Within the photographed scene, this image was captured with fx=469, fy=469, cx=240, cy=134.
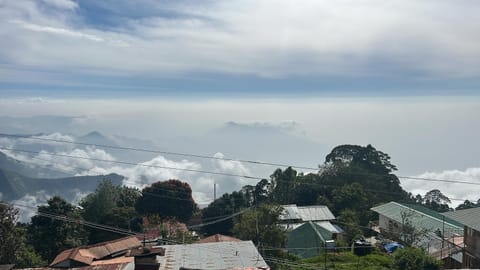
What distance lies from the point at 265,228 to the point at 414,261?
9.14 m

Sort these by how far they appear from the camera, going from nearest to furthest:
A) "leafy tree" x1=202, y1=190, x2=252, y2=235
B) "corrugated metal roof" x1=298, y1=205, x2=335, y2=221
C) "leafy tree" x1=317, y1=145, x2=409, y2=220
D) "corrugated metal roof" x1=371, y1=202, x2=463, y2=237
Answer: "corrugated metal roof" x1=371, y1=202, x2=463, y2=237 < "corrugated metal roof" x1=298, y1=205, x2=335, y2=221 < "leafy tree" x1=202, y1=190, x2=252, y2=235 < "leafy tree" x1=317, y1=145, x2=409, y2=220

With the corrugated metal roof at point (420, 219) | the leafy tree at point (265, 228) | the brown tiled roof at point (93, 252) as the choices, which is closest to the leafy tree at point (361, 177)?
the corrugated metal roof at point (420, 219)

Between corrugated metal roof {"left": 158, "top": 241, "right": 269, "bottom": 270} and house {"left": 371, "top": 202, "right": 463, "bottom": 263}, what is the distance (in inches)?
580

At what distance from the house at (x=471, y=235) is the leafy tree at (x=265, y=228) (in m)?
9.66

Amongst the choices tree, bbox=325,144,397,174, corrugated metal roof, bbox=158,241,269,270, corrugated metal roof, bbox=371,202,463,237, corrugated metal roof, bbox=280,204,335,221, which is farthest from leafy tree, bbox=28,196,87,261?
tree, bbox=325,144,397,174

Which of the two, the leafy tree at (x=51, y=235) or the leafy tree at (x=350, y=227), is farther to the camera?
the leafy tree at (x=350, y=227)

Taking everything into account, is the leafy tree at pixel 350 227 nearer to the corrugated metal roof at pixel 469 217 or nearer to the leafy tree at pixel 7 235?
the corrugated metal roof at pixel 469 217

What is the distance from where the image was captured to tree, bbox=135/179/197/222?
41.4 meters

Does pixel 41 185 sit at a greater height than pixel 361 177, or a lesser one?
lesser

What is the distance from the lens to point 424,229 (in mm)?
31125

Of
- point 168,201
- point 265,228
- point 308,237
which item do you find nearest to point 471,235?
point 265,228

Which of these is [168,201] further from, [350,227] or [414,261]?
[414,261]

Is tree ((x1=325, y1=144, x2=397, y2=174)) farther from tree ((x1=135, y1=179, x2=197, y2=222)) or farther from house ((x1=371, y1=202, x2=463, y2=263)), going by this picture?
tree ((x1=135, y1=179, x2=197, y2=222))

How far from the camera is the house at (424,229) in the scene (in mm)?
26859
